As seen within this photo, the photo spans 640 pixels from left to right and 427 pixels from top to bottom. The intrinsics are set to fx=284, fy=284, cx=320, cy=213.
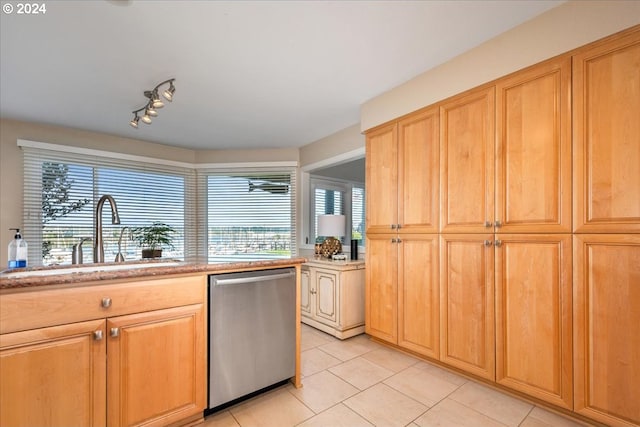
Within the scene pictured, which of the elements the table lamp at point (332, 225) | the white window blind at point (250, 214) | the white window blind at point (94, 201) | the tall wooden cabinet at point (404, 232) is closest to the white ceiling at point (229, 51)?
the tall wooden cabinet at point (404, 232)

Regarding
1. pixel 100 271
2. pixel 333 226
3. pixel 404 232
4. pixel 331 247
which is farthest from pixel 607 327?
pixel 100 271

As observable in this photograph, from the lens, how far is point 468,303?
2111mm

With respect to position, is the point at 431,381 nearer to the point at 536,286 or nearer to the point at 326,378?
the point at 326,378

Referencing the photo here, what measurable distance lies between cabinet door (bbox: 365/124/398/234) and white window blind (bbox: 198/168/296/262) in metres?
1.84

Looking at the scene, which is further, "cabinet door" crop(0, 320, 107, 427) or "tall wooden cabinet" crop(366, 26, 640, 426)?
"tall wooden cabinet" crop(366, 26, 640, 426)

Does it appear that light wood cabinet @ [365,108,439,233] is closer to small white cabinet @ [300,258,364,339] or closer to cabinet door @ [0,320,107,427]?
small white cabinet @ [300,258,364,339]

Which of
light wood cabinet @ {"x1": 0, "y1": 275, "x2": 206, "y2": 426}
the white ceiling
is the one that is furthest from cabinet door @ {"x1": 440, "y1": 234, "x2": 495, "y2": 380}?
light wood cabinet @ {"x1": 0, "y1": 275, "x2": 206, "y2": 426}

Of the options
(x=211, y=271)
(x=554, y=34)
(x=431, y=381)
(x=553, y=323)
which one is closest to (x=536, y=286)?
(x=553, y=323)

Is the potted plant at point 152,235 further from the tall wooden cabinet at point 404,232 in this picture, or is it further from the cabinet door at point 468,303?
the cabinet door at point 468,303

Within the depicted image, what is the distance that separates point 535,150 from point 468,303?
1145 mm

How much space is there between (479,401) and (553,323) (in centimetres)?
69

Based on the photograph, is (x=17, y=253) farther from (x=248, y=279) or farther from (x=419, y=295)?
(x=419, y=295)

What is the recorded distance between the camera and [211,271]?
1.69m

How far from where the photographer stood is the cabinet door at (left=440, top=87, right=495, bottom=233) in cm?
202
